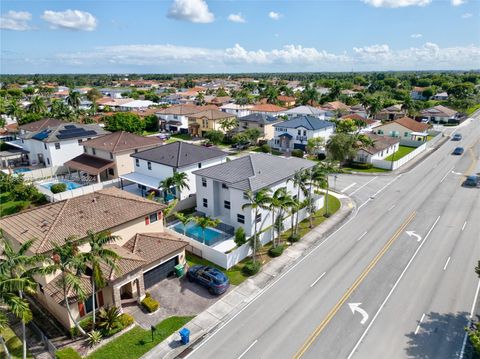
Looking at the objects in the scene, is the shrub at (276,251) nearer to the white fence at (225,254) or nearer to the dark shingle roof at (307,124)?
the white fence at (225,254)

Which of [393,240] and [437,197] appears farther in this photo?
[437,197]

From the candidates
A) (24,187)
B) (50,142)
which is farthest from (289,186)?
(50,142)

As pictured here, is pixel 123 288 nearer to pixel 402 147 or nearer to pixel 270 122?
pixel 270 122

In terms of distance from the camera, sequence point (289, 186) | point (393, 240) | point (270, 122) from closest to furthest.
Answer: point (393, 240), point (289, 186), point (270, 122)

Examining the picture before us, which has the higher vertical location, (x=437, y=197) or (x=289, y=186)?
(x=289, y=186)

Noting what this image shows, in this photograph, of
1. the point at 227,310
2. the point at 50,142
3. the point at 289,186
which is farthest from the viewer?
the point at 50,142

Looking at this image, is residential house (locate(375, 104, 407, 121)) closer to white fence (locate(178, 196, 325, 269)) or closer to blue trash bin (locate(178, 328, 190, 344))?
white fence (locate(178, 196, 325, 269))

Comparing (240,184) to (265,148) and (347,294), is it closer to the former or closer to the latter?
(347,294)
